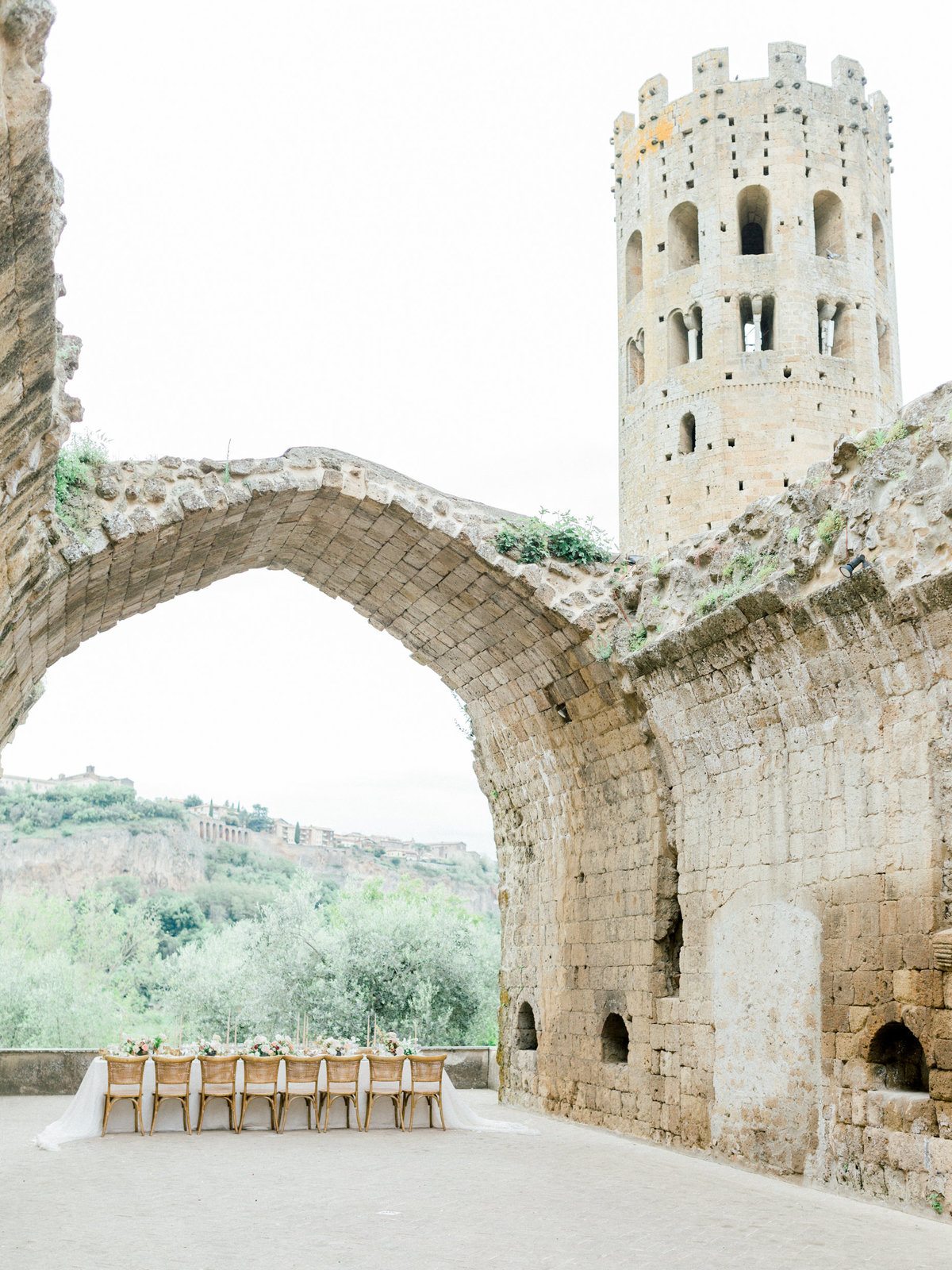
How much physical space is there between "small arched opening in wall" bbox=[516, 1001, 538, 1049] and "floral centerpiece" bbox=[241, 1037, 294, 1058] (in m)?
3.43

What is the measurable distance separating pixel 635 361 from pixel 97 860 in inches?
1747

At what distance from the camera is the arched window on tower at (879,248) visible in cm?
3284

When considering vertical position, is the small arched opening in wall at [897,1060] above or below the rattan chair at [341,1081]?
above

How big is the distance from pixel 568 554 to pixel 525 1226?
636 centimetres

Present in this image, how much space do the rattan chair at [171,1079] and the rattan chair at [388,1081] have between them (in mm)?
1672

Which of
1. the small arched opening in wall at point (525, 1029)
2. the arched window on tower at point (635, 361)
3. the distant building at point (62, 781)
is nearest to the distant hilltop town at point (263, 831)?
the distant building at point (62, 781)

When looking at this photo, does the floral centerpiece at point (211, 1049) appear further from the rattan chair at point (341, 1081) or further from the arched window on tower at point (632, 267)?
the arched window on tower at point (632, 267)

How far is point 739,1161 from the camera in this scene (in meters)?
9.03

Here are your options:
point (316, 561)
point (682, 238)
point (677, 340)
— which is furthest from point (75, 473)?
point (682, 238)

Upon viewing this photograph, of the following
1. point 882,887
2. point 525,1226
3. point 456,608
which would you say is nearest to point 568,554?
point 456,608

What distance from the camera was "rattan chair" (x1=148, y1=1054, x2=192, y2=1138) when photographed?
10.5m

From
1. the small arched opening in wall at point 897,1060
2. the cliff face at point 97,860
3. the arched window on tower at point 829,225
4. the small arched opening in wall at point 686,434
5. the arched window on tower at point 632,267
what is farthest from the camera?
the cliff face at point 97,860

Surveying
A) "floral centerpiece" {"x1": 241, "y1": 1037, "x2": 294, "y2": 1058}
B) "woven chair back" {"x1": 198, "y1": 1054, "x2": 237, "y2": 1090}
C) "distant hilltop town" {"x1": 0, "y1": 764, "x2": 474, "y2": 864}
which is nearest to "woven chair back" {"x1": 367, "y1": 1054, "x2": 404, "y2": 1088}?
"floral centerpiece" {"x1": 241, "y1": 1037, "x2": 294, "y2": 1058}

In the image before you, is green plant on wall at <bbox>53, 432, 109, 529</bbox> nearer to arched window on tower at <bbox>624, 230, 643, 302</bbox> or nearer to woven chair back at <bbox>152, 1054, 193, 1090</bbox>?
woven chair back at <bbox>152, 1054, 193, 1090</bbox>
